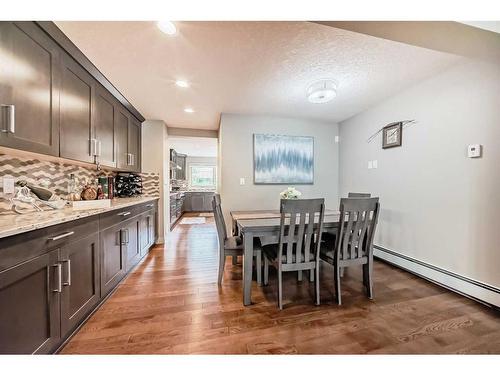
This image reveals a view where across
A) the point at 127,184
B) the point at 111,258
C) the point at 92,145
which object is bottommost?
the point at 111,258

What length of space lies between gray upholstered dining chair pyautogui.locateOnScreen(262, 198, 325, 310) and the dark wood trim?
2157 millimetres

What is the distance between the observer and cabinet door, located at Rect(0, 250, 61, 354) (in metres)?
0.92

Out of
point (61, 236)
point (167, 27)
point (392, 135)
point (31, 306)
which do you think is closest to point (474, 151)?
point (392, 135)

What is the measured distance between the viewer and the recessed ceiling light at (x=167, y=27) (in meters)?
1.42

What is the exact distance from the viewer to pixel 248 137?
3473mm

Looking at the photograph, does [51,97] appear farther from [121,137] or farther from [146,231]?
[146,231]

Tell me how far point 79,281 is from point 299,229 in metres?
1.73

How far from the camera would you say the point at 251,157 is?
3494mm

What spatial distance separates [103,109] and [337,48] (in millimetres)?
2595

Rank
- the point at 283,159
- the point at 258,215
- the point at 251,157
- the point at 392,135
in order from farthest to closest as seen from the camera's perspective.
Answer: the point at 283,159, the point at 251,157, the point at 392,135, the point at 258,215

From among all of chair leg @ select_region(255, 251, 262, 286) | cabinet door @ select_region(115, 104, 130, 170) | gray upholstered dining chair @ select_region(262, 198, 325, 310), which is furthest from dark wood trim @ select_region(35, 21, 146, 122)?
chair leg @ select_region(255, 251, 262, 286)

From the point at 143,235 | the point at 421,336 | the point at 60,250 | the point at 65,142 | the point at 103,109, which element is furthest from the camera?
the point at 143,235
